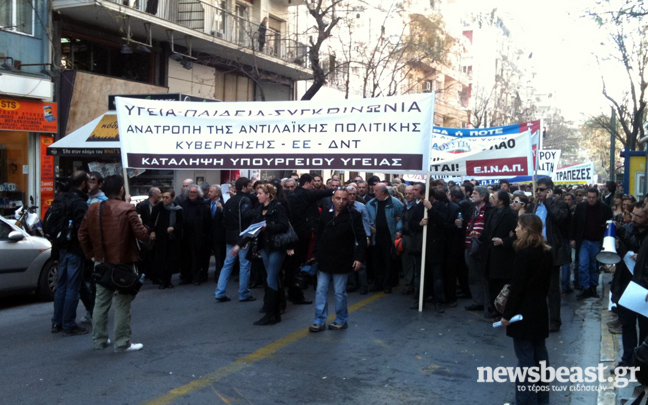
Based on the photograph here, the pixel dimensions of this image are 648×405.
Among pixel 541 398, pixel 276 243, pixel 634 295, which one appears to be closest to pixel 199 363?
pixel 276 243

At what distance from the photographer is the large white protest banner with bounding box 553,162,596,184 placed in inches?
824

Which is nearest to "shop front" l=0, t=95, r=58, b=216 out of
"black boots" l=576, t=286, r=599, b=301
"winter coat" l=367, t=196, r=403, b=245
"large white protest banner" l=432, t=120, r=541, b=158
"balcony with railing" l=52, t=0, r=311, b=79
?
"balcony with railing" l=52, t=0, r=311, b=79

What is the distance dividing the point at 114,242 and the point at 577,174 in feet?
58.8

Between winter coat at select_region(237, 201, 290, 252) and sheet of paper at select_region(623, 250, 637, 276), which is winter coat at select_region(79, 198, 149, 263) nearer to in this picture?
winter coat at select_region(237, 201, 290, 252)

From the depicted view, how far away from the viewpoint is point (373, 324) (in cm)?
830

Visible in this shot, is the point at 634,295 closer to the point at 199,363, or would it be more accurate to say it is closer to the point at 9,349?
the point at 199,363

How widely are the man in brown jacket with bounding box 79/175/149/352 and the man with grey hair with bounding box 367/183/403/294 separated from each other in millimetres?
4893

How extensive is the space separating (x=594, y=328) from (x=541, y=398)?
137 inches

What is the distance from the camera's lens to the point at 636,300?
5.27 metres

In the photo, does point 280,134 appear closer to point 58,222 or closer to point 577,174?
point 58,222

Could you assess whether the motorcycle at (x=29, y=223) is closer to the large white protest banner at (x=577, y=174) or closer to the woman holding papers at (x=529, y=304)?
the woman holding papers at (x=529, y=304)

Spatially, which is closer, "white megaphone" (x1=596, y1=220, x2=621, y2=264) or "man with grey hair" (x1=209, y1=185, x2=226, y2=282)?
"white megaphone" (x1=596, y1=220, x2=621, y2=264)

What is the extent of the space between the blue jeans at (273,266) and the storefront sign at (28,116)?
38.7 ft

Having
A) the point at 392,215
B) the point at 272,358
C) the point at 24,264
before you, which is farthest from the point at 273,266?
the point at 24,264
